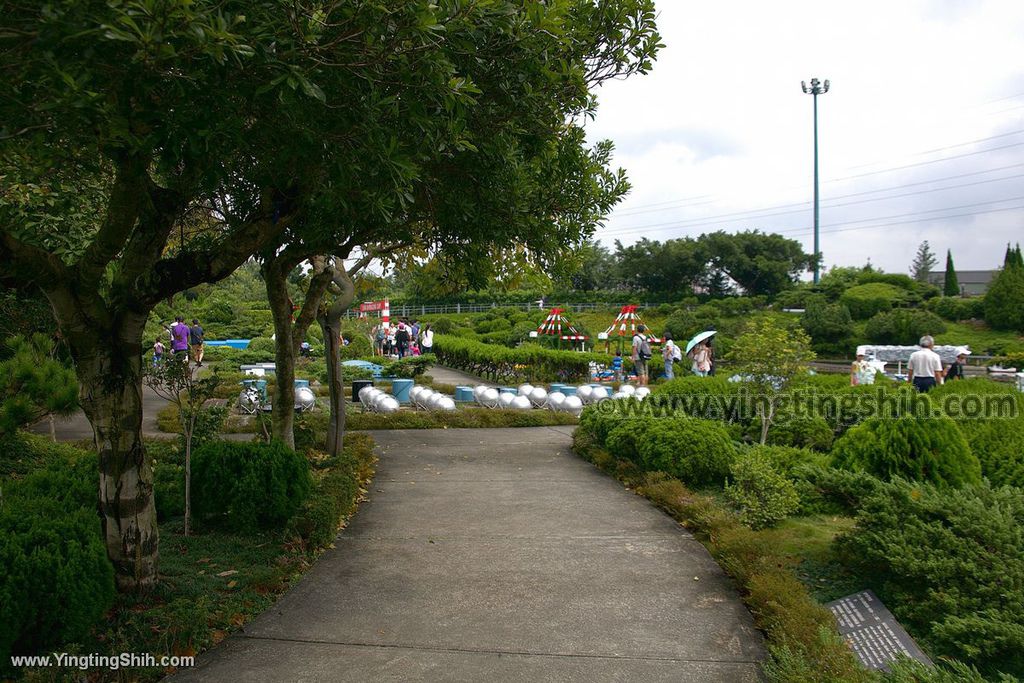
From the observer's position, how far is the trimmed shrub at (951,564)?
3.95 meters

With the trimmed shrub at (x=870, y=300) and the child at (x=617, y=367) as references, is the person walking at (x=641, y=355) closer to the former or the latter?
the child at (x=617, y=367)

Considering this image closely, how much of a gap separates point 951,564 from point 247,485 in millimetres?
5112

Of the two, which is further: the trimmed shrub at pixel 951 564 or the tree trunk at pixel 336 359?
the tree trunk at pixel 336 359

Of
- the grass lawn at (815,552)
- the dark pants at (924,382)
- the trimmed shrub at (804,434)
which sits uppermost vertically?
the dark pants at (924,382)

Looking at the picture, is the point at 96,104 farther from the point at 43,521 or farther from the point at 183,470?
the point at 183,470

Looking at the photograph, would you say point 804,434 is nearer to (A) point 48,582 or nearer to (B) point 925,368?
(B) point 925,368

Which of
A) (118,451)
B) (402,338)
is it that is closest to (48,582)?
(118,451)

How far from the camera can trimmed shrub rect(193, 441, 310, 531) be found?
6.05 m

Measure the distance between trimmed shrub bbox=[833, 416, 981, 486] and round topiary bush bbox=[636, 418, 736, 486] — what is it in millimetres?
1424

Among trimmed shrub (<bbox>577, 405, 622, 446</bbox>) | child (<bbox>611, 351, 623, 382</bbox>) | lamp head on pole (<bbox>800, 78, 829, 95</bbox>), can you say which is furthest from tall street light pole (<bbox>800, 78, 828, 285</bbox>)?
trimmed shrub (<bbox>577, 405, 622, 446</bbox>)

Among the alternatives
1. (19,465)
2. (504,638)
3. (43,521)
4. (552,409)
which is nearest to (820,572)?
(504,638)

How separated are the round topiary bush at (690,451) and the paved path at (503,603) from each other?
24.1 inches

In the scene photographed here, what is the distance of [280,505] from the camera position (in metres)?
6.08

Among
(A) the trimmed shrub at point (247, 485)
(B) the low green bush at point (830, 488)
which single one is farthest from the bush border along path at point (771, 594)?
(A) the trimmed shrub at point (247, 485)
